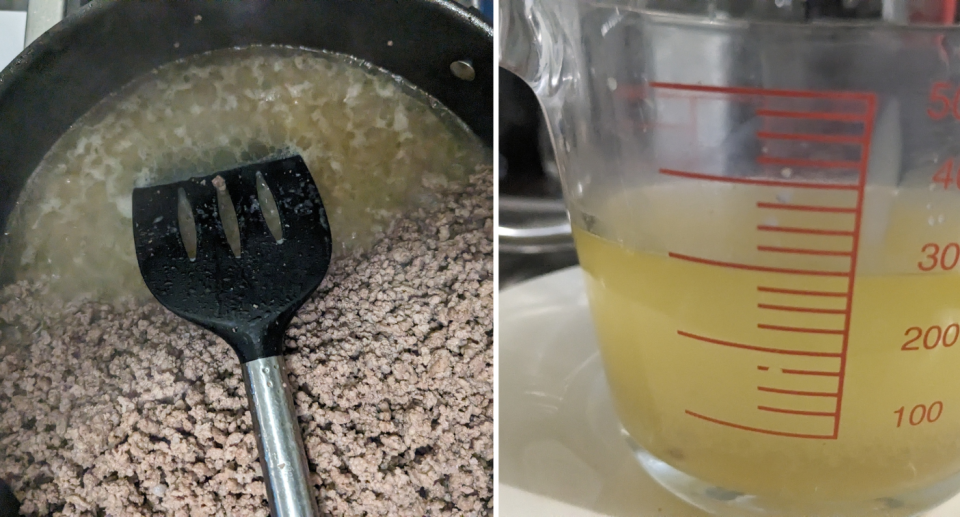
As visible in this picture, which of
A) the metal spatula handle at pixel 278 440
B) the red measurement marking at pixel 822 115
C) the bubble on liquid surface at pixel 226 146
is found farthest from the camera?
the bubble on liquid surface at pixel 226 146

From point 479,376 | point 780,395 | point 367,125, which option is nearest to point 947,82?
point 780,395

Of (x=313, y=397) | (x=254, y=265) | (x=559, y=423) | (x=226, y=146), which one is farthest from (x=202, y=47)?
(x=559, y=423)

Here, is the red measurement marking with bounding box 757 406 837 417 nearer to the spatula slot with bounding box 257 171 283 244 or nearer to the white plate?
the white plate

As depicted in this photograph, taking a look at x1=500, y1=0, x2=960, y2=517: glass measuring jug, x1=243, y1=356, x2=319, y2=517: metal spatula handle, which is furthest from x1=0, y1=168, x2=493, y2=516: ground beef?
x1=500, y1=0, x2=960, y2=517: glass measuring jug

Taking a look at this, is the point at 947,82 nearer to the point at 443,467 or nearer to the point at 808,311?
the point at 808,311

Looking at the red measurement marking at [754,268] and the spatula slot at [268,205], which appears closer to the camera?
the red measurement marking at [754,268]

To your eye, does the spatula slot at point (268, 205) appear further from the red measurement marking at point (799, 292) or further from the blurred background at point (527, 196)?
the red measurement marking at point (799, 292)

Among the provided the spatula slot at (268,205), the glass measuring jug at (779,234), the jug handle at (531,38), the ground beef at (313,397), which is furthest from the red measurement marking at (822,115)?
the spatula slot at (268,205)
